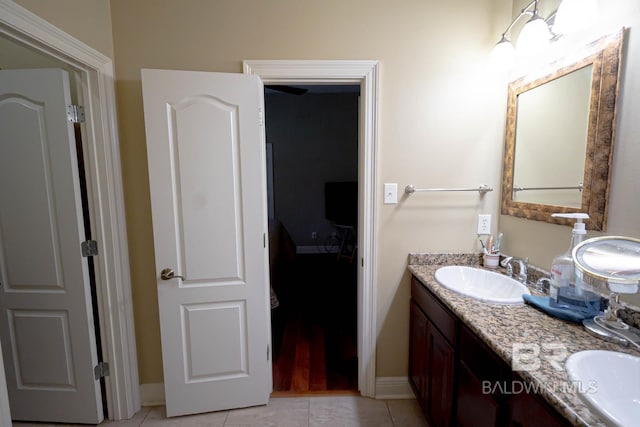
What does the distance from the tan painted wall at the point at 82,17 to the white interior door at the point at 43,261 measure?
0.76ft

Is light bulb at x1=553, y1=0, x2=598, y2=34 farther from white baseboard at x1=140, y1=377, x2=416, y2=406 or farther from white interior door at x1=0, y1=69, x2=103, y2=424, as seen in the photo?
white interior door at x1=0, y1=69, x2=103, y2=424

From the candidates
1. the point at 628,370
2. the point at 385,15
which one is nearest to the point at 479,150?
the point at 385,15

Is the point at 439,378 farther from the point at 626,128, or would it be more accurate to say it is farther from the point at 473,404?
the point at 626,128

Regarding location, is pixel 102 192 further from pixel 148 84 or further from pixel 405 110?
pixel 405 110

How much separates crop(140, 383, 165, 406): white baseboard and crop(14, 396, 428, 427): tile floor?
33 millimetres

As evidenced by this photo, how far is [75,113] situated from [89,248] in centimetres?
76

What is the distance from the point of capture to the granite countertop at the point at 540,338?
652 millimetres

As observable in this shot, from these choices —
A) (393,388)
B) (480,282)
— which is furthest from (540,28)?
(393,388)

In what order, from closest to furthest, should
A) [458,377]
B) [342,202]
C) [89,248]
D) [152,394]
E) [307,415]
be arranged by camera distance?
1. [458,377]
2. [89,248]
3. [307,415]
4. [152,394]
5. [342,202]

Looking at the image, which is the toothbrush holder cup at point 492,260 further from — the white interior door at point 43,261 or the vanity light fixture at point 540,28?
the white interior door at point 43,261

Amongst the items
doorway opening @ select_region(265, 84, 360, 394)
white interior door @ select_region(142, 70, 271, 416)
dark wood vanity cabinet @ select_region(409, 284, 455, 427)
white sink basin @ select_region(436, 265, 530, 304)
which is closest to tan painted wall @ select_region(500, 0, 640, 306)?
white sink basin @ select_region(436, 265, 530, 304)

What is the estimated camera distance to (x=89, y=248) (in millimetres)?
1537

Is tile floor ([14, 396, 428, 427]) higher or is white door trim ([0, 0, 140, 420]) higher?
white door trim ([0, 0, 140, 420])

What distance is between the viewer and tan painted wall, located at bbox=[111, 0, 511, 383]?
1565 mm
